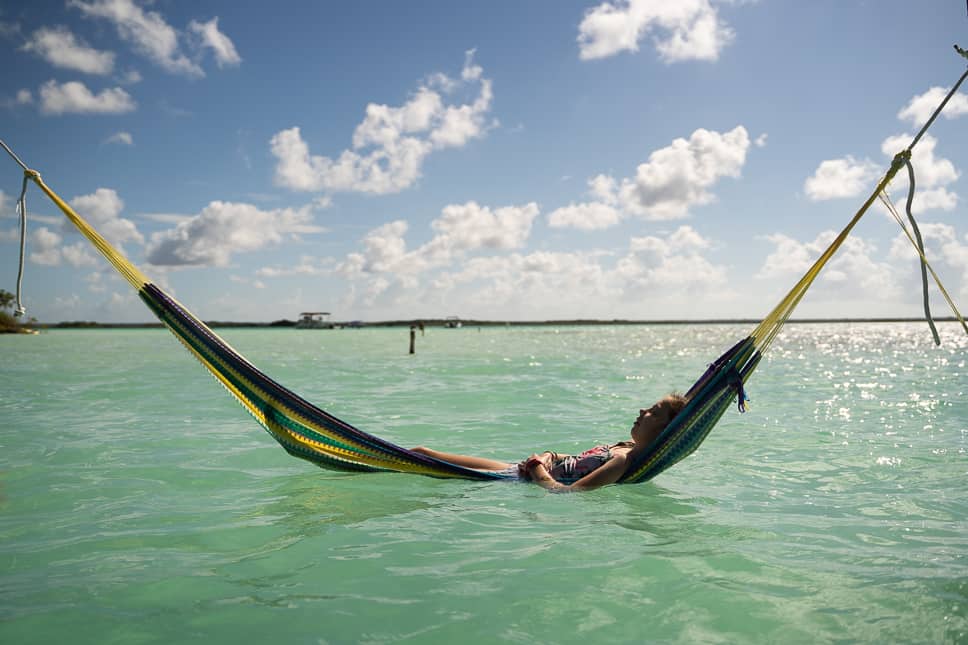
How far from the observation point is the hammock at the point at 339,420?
13.5 ft

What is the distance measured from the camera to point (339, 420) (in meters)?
4.43

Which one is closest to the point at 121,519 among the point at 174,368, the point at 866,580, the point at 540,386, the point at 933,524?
the point at 866,580

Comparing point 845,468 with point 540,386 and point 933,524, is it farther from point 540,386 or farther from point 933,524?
point 540,386

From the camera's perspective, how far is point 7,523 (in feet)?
12.4

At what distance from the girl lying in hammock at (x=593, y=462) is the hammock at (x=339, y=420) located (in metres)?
0.09

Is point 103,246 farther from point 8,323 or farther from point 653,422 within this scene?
point 8,323

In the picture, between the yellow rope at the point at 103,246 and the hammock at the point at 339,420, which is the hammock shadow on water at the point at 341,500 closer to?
the hammock at the point at 339,420

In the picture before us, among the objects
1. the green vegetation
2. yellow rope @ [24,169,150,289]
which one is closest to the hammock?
yellow rope @ [24,169,150,289]

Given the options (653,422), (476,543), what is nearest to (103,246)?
(476,543)

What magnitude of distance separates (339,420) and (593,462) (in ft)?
6.05

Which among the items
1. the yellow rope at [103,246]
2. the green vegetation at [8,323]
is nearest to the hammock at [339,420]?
the yellow rope at [103,246]

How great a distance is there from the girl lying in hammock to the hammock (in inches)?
3.5

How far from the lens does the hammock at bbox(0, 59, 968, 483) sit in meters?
4.11

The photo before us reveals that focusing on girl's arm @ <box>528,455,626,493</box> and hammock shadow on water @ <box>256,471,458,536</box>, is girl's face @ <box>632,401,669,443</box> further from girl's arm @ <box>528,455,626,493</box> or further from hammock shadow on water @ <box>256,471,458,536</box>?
hammock shadow on water @ <box>256,471,458,536</box>
